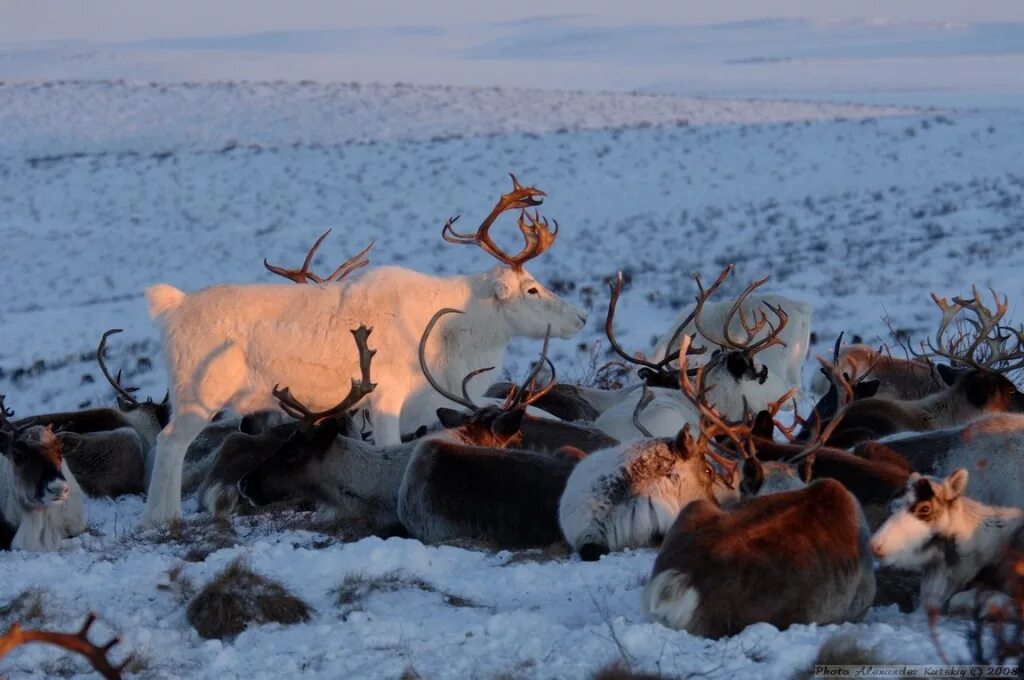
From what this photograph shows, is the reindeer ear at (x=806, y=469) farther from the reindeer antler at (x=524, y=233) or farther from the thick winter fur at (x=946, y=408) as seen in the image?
the reindeer antler at (x=524, y=233)

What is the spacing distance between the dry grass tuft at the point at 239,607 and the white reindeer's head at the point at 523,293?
12.8ft

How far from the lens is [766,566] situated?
204 inches

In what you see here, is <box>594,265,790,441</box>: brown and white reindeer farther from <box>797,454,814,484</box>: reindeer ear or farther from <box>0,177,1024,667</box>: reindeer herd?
<box>797,454,814,484</box>: reindeer ear

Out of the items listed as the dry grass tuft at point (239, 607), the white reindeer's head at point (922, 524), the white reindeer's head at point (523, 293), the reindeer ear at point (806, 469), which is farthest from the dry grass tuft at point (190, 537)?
the white reindeer's head at point (922, 524)

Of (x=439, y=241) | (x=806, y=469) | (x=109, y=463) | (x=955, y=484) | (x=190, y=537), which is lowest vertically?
(x=439, y=241)

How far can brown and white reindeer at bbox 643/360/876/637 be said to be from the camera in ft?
16.8

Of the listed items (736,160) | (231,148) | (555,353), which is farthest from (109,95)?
(555,353)

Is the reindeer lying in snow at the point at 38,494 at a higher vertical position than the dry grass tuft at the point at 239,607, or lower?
lower

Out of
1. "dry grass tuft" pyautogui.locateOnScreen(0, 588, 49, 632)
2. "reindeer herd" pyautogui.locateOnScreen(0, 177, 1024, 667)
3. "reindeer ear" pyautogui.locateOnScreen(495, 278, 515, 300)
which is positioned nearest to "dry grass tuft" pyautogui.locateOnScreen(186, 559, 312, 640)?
"dry grass tuft" pyautogui.locateOnScreen(0, 588, 49, 632)

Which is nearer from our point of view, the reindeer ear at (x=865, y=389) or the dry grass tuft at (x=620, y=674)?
the dry grass tuft at (x=620, y=674)

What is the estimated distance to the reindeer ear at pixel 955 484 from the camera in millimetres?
5539

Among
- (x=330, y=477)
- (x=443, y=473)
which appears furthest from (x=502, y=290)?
(x=443, y=473)

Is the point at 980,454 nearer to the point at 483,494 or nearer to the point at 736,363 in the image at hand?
the point at 483,494

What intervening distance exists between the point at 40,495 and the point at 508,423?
257cm
